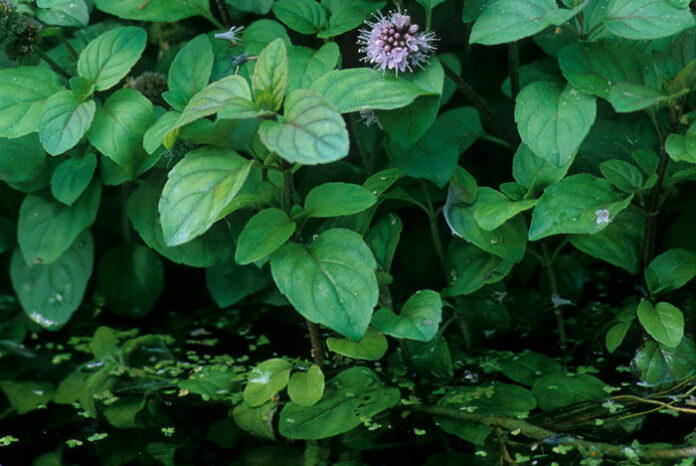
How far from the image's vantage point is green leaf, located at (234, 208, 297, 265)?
53.4 inches

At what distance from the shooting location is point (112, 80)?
153 centimetres

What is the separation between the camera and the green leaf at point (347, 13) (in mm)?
1523

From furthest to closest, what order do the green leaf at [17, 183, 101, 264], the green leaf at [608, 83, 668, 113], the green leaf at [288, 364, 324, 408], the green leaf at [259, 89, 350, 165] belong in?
1. the green leaf at [17, 183, 101, 264]
2. the green leaf at [288, 364, 324, 408]
3. the green leaf at [608, 83, 668, 113]
4. the green leaf at [259, 89, 350, 165]

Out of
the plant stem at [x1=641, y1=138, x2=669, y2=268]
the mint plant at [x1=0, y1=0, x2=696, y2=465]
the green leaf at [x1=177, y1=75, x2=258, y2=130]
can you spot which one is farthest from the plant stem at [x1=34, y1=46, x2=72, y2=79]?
the plant stem at [x1=641, y1=138, x2=669, y2=268]

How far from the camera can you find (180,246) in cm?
166

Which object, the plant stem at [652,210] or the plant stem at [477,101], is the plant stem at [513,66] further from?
the plant stem at [652,210]

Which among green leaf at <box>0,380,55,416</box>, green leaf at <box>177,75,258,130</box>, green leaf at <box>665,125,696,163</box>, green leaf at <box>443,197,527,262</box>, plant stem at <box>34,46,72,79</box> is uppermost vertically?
green leaf at <box>177,75,258,130</box>

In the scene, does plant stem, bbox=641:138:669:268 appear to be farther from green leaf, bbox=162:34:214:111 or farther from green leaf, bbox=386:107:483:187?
green leaf, bbox=162:34:214:111

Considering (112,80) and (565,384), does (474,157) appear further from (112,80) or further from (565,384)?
(112,80)

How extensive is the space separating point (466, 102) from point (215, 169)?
95cm

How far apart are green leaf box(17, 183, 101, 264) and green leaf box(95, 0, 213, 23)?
35 centimetres

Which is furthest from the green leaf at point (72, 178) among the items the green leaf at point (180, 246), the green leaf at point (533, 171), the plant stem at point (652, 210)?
the plant stem at point (652, 210)

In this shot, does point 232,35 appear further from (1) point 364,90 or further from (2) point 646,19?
(2) point 646,19

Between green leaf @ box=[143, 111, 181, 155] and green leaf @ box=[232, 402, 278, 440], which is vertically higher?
green leaf @ box=[143, 111, 181, 155]
